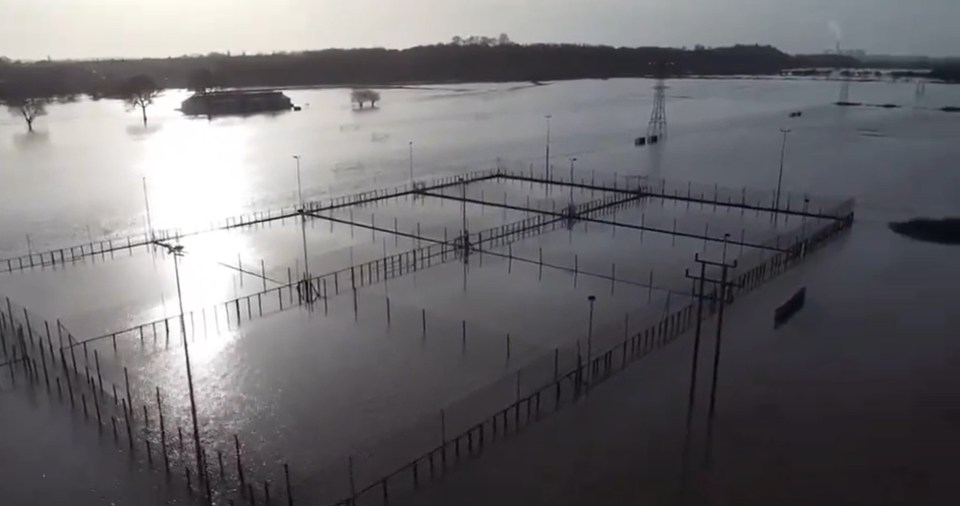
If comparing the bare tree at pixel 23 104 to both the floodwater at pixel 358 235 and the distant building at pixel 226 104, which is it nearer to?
the floodwater at pixel 358 235

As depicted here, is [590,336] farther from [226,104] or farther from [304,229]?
[226,104]

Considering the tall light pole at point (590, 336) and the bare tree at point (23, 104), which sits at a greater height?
A: the bare tree at point (23, 104)

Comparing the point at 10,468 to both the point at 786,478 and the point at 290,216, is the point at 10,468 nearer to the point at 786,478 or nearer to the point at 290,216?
the point at 786,478

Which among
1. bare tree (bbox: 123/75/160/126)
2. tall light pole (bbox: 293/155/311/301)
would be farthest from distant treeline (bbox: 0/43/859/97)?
tall light pole (bbox: 293/155/311/301)

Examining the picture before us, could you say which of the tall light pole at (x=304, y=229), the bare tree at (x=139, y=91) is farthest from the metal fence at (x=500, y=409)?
the bare tree at (x=139, y=91)

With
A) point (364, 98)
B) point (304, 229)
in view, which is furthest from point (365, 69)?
point (304, 229)

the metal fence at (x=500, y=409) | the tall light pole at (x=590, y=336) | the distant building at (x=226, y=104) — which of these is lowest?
the metal fence at (x=500, y=409)

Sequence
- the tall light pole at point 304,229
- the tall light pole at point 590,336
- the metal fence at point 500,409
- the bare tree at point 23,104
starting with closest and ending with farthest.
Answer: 1. the metal fence at point 500,409
2. the tall light pole at point 590,336
3. the tall light pole at point 304,229
4. the bare tree at point 23,104
